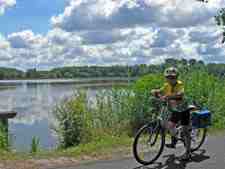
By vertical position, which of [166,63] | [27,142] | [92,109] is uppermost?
[166,63]

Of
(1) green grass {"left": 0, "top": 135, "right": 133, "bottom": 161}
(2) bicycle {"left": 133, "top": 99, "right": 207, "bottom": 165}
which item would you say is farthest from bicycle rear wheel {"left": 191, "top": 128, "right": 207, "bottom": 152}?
(1) green grass {"left": 0, "top": 135, "right": 133, "bottom": 161}

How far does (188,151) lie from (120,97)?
5337 millimetres

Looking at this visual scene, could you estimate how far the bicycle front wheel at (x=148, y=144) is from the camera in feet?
26.2

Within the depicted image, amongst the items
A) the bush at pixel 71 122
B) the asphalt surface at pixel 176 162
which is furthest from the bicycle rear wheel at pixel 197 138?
the bush at pixel 71 122

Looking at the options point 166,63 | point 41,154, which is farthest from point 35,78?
point 41,154

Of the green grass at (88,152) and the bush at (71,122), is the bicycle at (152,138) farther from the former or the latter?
the bush at (71,122)

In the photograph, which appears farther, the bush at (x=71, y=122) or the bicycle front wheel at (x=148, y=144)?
the bush at (x=71, y=122)

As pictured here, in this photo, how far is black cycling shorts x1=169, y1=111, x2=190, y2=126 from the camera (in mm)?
8250

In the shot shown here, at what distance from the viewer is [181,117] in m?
8.34

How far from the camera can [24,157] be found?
8.71m

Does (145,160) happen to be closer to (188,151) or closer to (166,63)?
(188,151)

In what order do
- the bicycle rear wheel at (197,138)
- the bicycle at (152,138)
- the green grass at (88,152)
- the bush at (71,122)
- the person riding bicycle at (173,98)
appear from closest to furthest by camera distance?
the bicycle at (152,138) < the person riding bicycle at (173,98) < the green grass at (88,152) < the bicycle rear wheel at (197,138) < the bush at (71,122)

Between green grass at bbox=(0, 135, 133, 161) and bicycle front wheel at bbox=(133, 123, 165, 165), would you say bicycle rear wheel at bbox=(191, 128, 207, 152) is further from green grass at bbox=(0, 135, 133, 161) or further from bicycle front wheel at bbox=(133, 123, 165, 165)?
green grass at bbox=(0, 135, 133, 161)

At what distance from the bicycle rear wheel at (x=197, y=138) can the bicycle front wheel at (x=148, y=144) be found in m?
0.97
